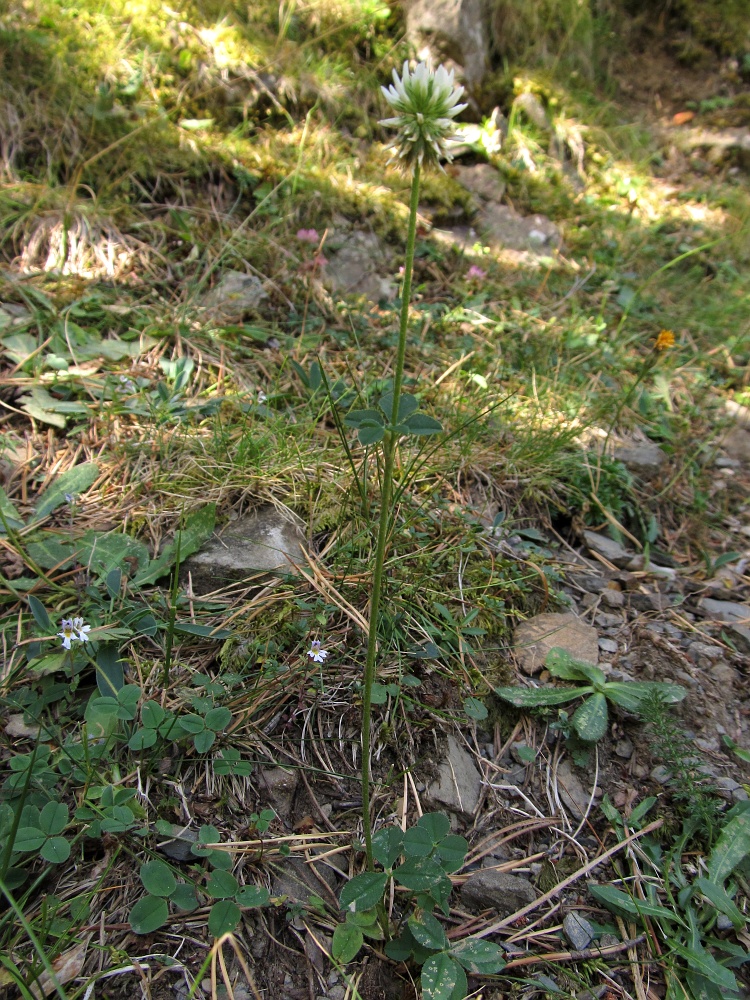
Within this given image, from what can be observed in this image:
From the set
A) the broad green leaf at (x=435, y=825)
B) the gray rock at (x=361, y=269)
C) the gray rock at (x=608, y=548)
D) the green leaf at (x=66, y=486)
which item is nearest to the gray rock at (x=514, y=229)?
the gray rock at (x=361, y=269)

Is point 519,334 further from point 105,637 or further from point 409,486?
point 105,637

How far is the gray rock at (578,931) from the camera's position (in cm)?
136

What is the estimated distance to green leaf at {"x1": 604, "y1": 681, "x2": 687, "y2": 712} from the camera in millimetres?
1681

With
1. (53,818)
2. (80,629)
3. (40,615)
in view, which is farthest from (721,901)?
(40,615)

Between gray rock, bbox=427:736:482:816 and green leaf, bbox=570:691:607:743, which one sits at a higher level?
green leaf, bbox=570:691:607:743

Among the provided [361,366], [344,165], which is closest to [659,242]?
[344,165]

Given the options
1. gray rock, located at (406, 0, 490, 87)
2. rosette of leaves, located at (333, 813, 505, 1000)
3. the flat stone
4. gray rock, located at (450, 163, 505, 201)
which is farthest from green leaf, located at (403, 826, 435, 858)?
gray rock, located at (406, 0, 490, 87)

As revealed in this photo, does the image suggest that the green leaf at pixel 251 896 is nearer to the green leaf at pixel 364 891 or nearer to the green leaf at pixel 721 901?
the green leaf at pixel 364 891

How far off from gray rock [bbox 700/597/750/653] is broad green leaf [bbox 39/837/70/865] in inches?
75.3

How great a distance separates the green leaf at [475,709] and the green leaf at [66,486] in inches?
51.9

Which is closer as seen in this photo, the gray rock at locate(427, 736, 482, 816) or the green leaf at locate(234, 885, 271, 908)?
the green leaf at locate(234, 885, 271, 908)

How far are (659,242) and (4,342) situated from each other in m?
3.71

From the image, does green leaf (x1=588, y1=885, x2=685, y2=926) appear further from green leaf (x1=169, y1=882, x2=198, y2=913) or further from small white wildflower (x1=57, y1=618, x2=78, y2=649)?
small white wildflower (x1=57, y1=618, x2=78, y2=649)

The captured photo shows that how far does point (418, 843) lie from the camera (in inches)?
50.5
